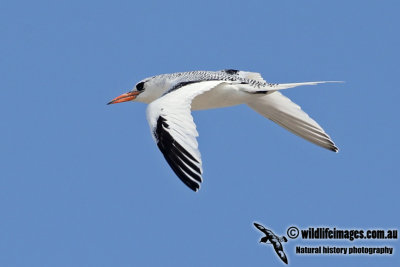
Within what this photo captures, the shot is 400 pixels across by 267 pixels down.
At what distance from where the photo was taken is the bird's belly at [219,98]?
13.3 m

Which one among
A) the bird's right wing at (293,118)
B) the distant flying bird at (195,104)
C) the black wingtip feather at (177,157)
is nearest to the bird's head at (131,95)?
the distant flying bird at (195,104)

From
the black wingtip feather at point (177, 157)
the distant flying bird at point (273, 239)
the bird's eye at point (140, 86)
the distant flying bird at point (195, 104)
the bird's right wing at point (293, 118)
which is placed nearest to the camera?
the black wingtip feather at point (177, 157)

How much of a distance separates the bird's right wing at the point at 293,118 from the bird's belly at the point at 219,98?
78 centimetres

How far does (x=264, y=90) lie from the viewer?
1330 centimetres

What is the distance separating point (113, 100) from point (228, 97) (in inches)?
95.2

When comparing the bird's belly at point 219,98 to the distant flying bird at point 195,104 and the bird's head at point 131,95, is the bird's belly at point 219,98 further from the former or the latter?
the bird's head at point 131,95

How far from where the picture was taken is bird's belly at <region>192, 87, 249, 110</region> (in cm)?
1327

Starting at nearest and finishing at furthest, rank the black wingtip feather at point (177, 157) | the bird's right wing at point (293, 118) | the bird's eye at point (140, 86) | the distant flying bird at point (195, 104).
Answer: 1. the black wingtip feather at point (177, 157)
2. the distant flying bird at point (195, 104)
3. the bird's right wing at point (293, 118)
4. the bird's eye at point (140, 86)

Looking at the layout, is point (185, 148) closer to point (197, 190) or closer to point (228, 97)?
point (197, 190)

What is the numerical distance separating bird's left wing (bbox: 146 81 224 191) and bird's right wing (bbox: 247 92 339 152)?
227 cm

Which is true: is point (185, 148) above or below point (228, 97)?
below

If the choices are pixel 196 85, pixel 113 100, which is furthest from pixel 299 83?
pixel 113 100

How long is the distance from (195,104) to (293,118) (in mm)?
1797

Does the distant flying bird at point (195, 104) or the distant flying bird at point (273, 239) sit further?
the distant flying bird at point (273, 239)
